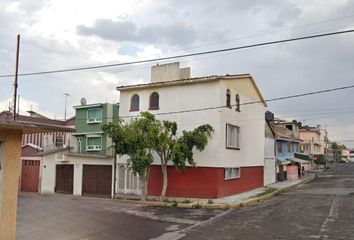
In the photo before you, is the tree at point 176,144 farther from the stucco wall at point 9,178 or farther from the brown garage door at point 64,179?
the stucco wall at point 9,178

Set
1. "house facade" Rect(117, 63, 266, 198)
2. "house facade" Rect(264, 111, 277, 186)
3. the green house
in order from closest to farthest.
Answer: "house facade" Rect(117, 63, 266, 198), the green house, "house facade" Rect(264, 111, 277, 186)

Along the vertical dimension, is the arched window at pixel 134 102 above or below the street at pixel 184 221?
above

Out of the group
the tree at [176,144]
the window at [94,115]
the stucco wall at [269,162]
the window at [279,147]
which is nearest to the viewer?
the tree at [176,144]

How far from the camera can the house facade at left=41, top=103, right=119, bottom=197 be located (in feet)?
86.6

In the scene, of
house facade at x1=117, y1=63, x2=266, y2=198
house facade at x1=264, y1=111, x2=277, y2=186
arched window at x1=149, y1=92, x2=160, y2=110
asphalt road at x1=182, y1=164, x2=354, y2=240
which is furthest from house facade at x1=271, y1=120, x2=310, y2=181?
asphalt road at x1=182, y1=164, x2=354, y2=240

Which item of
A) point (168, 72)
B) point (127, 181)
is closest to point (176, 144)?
point (127, 181)

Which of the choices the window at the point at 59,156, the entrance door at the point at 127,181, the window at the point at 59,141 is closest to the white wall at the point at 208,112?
the entrance door at the point at 127,181

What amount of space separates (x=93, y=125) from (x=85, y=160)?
394 cm

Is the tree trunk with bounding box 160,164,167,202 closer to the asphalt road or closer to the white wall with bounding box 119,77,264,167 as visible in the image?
the white wall with bounding box 119,77,264,167

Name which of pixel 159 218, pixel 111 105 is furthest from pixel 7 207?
pixel 111 105

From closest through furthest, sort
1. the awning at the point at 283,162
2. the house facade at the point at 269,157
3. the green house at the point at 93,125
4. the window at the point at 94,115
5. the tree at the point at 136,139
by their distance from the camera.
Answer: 1. the tree at the point at 136,139
2. the green house at the point at 93,125
3. the window at the point at 94,115
4. the house facade at the point at 269,157
5. the awning at the point at 283,162

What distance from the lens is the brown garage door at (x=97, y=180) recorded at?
26039 mm

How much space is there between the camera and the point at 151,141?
21641 mm

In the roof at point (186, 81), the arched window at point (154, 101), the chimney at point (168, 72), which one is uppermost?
the chimney at point (168, 72)
